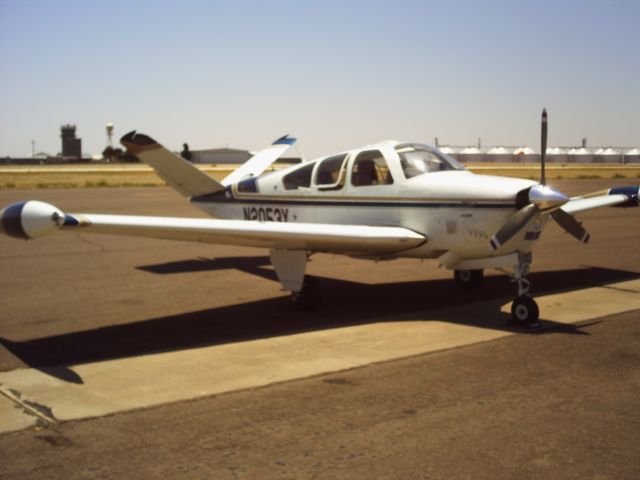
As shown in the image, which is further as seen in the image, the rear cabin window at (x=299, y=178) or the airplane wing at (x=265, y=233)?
the rear cabin window at (x=299, y=178)

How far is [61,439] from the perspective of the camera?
19.7 ft

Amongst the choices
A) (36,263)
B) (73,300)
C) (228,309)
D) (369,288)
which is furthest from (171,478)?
(36,263)

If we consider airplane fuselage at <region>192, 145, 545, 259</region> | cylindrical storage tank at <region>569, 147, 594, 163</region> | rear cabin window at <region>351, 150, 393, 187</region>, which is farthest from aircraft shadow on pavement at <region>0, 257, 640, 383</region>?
cylindrical storage tank at <region>569, 147, 594, 163</region>

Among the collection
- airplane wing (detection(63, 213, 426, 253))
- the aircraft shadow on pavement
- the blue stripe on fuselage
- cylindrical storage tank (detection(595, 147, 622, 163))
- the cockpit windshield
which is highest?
cylindrical storage tank (detection(595, 147, 622, 163))

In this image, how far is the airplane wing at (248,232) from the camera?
848cm

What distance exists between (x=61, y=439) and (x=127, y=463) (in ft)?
2.76

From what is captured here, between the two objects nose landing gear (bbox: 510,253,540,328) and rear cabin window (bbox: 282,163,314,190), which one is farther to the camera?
rear cabin window (bbox: 282,163,314,190)

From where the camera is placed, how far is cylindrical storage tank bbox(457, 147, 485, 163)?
146 meters

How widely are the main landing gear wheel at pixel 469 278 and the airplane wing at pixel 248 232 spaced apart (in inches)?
83.2

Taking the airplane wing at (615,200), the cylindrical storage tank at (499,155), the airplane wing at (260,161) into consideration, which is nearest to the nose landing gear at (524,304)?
the airplane wing at (615,200)

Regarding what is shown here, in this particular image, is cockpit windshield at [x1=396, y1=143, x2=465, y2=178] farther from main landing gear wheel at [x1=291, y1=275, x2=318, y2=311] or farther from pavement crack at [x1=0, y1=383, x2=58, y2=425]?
pavement crack at [x1=0, y1=383, x2=58, y2=425]

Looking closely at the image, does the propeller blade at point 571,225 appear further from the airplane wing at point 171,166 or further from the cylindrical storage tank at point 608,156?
the cylindrical storage tank at point 608,156

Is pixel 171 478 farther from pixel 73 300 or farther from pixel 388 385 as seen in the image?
pixel 73 300

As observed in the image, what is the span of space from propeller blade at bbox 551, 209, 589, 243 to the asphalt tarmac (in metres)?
1.23
